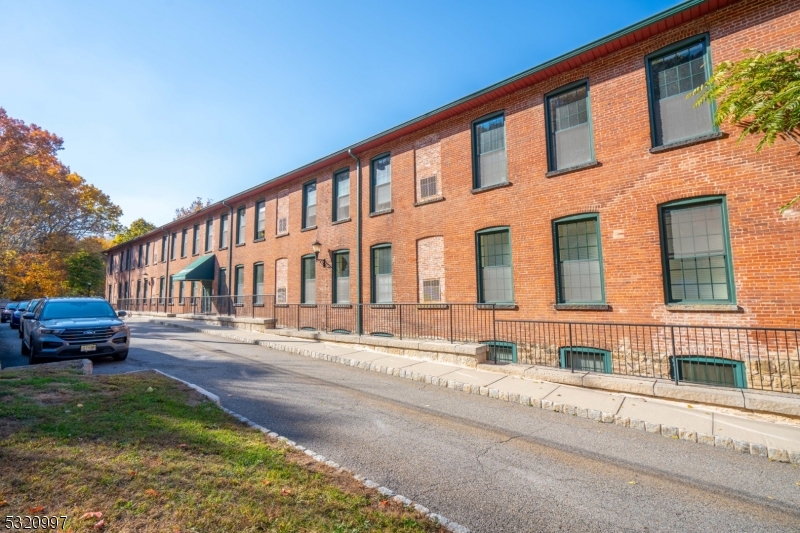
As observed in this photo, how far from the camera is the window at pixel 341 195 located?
1582 cm

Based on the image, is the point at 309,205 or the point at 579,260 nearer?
the point at 579,260

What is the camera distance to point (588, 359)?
9.15 metres

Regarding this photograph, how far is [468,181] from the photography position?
11.9m

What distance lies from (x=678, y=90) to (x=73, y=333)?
50.4 feet

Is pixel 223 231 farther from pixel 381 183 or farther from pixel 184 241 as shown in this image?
pixel 381 183

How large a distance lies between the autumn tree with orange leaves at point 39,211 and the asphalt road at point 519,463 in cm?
2625

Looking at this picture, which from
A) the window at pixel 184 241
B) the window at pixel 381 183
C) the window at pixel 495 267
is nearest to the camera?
the window at pixel 495 267

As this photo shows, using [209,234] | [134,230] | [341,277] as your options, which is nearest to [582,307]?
[341,277]

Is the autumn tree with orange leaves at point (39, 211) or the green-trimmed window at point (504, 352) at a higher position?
the autumn tree with orange leaves at point (39, 211)

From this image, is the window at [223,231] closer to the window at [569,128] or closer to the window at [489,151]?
the window at [489,151]

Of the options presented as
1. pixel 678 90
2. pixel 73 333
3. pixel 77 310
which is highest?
pixel 678 90

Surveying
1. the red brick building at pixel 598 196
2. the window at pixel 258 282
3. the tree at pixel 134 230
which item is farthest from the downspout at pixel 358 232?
the tree at pixel 134 230

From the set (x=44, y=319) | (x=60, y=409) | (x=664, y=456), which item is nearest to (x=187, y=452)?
(x=60, y=409)

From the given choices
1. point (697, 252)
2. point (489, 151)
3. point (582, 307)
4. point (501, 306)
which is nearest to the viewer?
point (697, 252)
